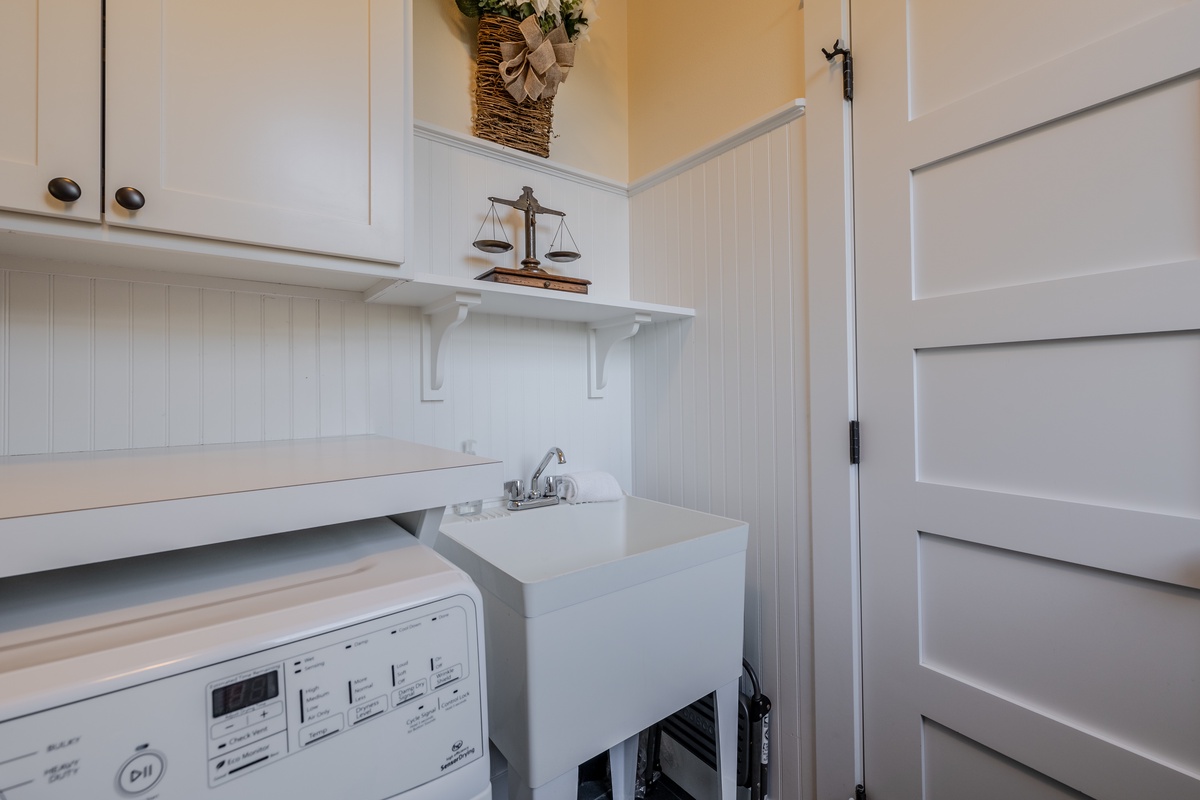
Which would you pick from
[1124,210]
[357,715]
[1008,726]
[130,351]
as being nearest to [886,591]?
[1008,726]

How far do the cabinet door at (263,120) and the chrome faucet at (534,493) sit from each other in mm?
750

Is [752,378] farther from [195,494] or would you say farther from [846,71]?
[195,494]

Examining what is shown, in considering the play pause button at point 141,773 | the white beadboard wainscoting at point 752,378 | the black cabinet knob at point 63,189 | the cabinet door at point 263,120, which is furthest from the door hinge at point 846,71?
the play pause button at point 141,773

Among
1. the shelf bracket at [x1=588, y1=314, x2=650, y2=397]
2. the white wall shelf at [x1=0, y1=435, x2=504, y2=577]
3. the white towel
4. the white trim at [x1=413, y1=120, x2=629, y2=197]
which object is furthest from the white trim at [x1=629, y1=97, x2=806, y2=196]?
the white wall shelf at [x1=0, y1=435, x2=504, y2=577]

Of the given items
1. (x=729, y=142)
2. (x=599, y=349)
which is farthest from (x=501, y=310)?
(x=729, y=142)

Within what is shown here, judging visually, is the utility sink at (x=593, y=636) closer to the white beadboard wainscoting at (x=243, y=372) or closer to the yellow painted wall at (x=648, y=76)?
the white beadboard wainscoting at (x=243, y=372)

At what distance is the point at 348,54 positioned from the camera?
915 mm

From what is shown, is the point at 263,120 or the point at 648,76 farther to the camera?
the point at 648,76

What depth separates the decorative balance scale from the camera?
4.18 feet

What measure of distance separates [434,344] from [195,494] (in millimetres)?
820

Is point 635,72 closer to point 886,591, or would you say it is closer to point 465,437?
point 465,437

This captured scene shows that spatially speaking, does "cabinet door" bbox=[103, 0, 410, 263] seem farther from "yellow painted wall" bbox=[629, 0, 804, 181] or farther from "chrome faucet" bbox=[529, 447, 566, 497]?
"yellow painted wall" bbox=[629, 0, 804, 181]

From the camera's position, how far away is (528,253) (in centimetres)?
144

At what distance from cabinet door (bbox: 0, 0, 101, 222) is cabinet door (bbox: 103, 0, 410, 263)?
2 centimetres
